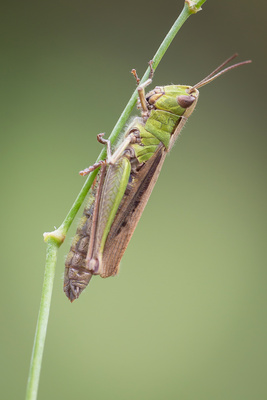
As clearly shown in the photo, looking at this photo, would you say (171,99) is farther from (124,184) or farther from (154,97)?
(124,184)

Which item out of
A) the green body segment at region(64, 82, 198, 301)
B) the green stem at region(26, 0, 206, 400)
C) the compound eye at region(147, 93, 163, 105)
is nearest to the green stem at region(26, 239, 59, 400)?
the green stem at region(26, 0, 206, 400)

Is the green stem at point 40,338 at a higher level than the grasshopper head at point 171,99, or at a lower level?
lower

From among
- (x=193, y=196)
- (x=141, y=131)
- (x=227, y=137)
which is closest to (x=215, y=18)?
(x=227, y=137)

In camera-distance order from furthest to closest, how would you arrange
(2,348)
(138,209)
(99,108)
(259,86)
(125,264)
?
(259,86), (99,108), (125,264), (2,348), (138,209)

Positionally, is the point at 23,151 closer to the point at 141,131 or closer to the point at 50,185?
the point at 50,185

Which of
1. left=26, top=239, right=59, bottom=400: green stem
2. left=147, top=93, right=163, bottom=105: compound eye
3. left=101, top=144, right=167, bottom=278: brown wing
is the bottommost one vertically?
left=26, top=239, right=59, bottom=400: green stem

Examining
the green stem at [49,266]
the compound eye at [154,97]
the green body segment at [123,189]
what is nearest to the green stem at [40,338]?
the green stem at [49,266]

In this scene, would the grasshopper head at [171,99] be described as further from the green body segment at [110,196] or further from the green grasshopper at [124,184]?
the green body segment at [110,196]

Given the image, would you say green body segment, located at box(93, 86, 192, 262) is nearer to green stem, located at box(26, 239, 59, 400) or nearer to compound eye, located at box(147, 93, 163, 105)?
compound eye, located at box(147, 93, 163, 105)
